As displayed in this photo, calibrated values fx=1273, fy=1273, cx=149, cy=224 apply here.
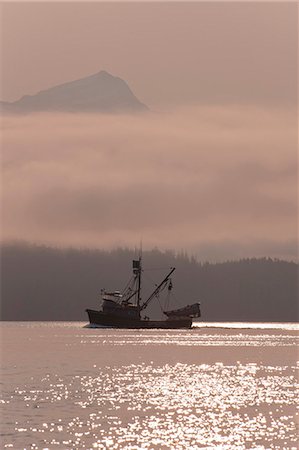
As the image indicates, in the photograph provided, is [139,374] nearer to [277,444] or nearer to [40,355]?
[40,355]

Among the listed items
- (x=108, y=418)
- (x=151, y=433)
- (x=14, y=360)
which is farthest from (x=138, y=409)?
(x=14, y=360)

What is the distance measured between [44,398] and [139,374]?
1611 inches

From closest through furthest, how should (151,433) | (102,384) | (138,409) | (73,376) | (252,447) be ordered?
(252,447)
(151,433)
(138,409)
(102,384)
(73,376)

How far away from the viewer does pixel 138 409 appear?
3826 inches

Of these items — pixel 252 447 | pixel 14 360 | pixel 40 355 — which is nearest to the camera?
pixel 252 447

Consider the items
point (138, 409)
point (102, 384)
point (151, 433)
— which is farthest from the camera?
point (102, 384)

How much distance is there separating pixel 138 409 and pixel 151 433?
16488 mm

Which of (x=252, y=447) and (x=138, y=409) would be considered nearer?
(x=252, y=447)

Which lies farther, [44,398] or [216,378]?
[216,378]

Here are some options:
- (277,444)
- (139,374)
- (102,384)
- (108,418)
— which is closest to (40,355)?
(139,374)

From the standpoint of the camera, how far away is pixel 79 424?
280 feet

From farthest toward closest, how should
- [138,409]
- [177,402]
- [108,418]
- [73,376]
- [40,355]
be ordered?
[40,355] < [73,376] < [177,402] < [138,409] < [108,418]

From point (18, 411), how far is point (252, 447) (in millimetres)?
23910

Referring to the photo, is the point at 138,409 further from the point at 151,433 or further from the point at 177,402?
the point at 151,433
